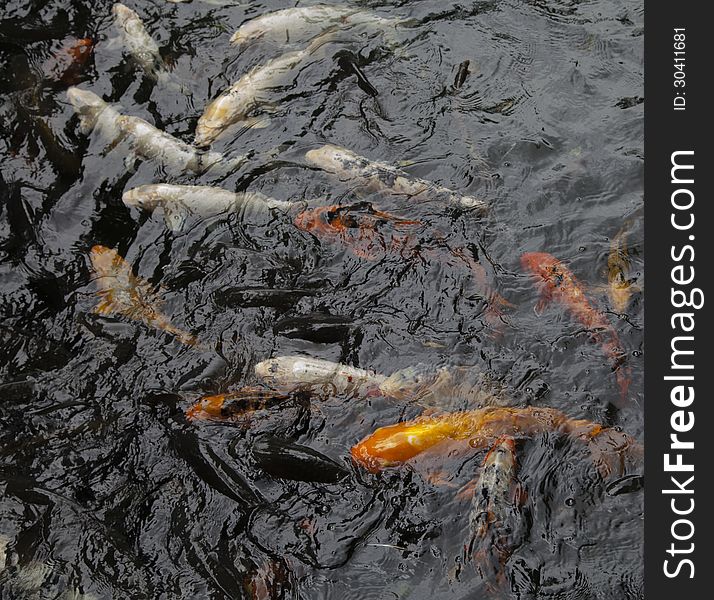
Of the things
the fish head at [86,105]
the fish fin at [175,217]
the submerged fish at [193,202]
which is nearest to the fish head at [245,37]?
the fish head at [86,105]

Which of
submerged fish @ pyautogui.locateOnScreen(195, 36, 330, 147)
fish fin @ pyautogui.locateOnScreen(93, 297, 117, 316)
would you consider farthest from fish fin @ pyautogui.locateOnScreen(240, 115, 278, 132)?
fish fin @ pyautogui.locateOnScreen(93, 297, 117, 316)

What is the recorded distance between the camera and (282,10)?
886 cm

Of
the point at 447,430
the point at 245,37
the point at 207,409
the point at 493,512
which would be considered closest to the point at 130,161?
the point at 245,37

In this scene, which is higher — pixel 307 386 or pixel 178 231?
pixel 178 231

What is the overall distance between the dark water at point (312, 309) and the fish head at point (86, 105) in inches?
7.4

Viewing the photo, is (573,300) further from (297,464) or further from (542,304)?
(297,464)

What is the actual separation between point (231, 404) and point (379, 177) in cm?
269

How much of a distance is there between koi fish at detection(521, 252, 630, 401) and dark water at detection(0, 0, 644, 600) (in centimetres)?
8

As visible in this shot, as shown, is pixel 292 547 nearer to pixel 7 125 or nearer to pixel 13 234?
pixel 13 234

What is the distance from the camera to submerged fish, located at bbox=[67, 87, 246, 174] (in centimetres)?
765

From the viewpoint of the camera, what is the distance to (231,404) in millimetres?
5996
